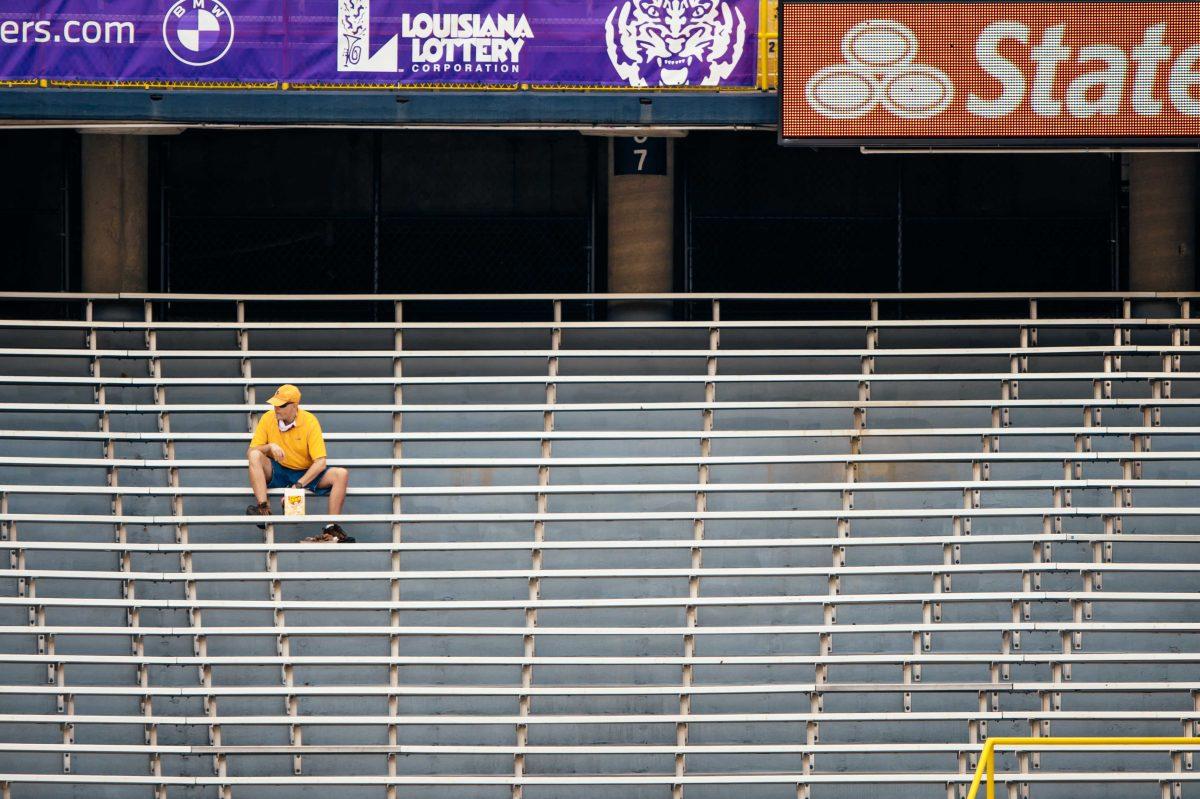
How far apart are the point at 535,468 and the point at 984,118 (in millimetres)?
4198

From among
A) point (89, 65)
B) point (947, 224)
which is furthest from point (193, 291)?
point (947, 224)

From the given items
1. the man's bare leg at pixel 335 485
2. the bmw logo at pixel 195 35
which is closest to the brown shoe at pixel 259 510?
the man's bare leg at pixel 335 485

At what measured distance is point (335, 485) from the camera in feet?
41.8

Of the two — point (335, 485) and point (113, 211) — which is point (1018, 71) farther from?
point (113, 211)

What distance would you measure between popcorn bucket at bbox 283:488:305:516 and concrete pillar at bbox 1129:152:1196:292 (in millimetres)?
7281

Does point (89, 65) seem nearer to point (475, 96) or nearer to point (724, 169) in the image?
point (475, 96)

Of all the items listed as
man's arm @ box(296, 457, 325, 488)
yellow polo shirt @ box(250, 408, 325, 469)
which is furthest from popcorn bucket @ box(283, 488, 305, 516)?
yellow polo shirt @ box(250, 408, 325, 469)

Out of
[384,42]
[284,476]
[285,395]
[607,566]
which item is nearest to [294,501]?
[284,476]

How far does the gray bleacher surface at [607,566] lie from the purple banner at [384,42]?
1.88 metres

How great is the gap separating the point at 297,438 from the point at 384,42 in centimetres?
315

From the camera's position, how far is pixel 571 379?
1389cm

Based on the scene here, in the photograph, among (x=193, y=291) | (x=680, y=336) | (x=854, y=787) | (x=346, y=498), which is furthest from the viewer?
(x=193, y=291)

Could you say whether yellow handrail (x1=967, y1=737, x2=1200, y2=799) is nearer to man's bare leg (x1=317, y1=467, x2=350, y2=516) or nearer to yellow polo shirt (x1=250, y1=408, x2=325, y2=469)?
man's bare leg (x1=317, y1=467, x2=350, y2=516)

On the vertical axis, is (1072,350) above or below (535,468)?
above
